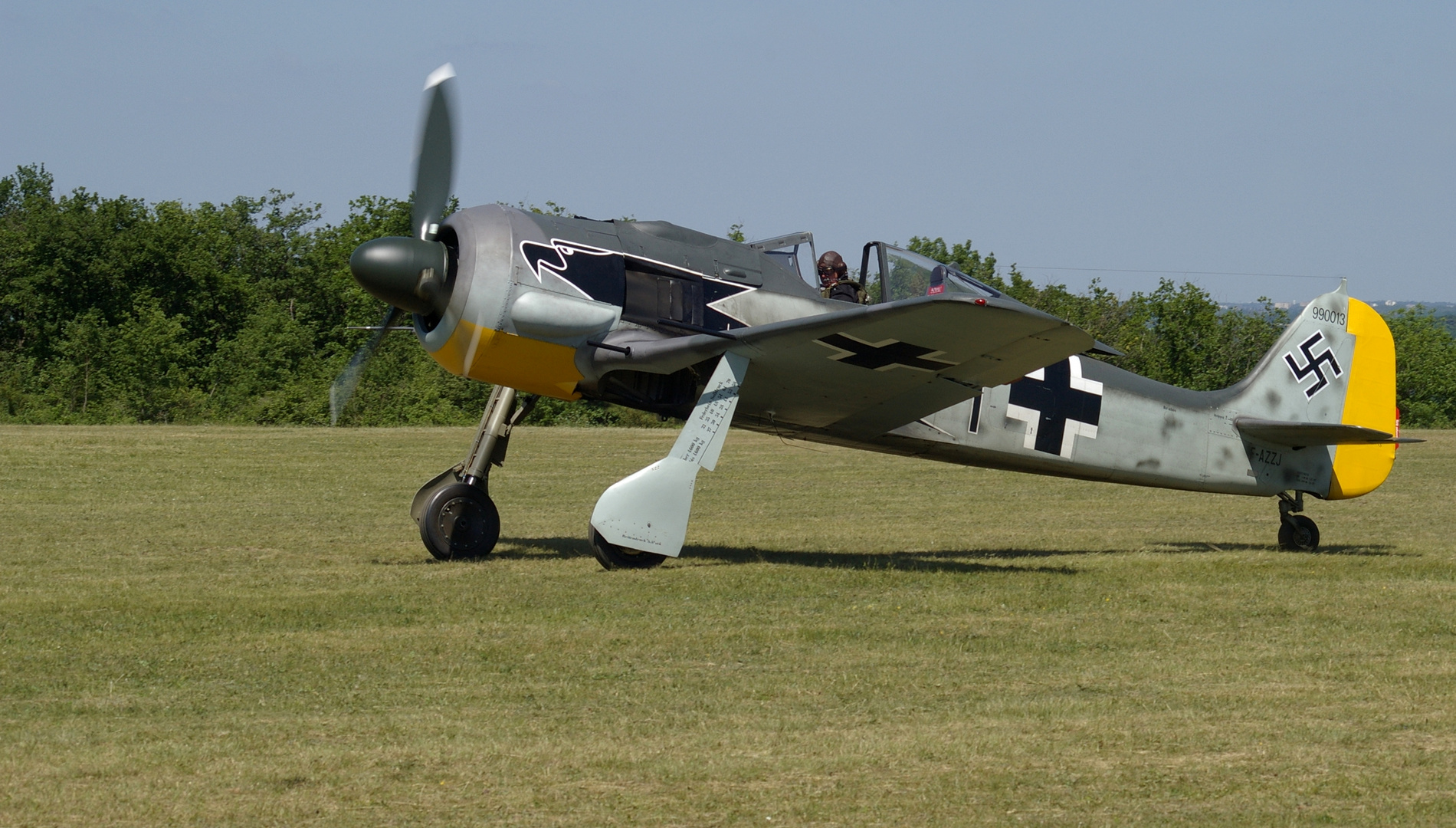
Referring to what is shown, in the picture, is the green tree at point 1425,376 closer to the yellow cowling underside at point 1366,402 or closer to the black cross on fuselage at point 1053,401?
the yellow cowling underside at point 1366,402

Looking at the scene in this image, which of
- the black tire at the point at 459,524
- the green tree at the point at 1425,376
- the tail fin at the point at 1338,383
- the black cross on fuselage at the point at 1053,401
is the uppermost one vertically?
the green tree at the point at 1425,376

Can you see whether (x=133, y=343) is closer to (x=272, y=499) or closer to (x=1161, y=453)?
(x=272, y=499)

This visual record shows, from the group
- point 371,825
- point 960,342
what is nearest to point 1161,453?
point 960,342

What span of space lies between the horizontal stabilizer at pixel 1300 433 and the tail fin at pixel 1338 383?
0.70ft

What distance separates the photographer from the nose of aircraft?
10.1 metres

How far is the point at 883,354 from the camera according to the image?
1009 cm

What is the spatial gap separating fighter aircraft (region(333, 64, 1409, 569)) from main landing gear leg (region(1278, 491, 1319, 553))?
0.02m

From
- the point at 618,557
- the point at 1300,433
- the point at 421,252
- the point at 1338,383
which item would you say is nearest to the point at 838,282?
the point at 618,557

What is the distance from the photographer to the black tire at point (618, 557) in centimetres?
1033

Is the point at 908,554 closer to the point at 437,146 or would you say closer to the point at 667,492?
the point at 667,492

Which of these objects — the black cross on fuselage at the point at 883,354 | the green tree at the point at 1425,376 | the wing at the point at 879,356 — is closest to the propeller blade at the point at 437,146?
the wing at the point at 879,356

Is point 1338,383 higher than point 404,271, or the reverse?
point 1338,383

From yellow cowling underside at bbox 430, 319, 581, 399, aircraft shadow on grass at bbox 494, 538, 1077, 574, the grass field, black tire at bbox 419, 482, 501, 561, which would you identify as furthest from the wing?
black tire at bbox 419, 482, 501, 561

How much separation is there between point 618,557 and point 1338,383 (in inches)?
293
